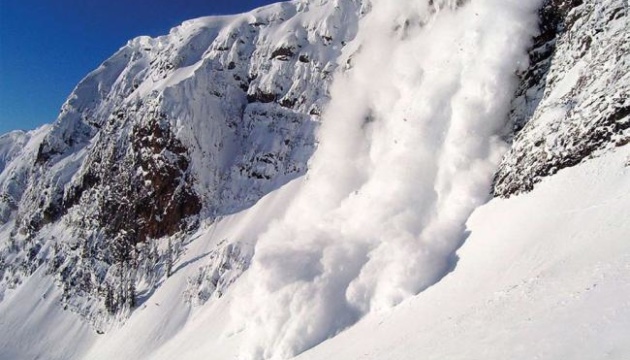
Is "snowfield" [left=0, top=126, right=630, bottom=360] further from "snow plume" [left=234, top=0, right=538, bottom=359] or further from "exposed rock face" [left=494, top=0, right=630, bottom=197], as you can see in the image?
"snow plume" [left=234, top=0, right=538, bottom=359]

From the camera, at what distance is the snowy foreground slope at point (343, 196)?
19312 mm

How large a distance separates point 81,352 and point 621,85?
49.1 metres

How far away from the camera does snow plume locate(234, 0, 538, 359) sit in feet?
85.8

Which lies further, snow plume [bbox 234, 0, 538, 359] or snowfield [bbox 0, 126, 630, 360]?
snow plume [bbox 234, 0, 538, 359]

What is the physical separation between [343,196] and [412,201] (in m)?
9.66

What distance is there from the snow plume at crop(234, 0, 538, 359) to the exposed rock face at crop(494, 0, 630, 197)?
1102 millimetres

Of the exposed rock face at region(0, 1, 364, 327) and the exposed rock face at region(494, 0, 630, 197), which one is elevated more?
the exposed rock face at region(0, 1, 364, 327)

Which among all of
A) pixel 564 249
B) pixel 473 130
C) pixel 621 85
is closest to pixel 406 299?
pixel 564 249

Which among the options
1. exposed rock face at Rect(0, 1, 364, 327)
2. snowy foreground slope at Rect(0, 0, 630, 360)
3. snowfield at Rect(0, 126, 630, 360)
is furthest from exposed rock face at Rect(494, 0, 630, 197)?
exposed rock face at Rect(0, 1, 364, 327)

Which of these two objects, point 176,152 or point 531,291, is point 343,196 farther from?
point 176,152

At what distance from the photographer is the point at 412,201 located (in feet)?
93.2

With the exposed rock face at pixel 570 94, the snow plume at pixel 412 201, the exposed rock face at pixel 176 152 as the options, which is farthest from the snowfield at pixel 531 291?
Result: the exposed rock face at pixel 176 152

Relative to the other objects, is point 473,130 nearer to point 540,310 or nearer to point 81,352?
point 540,310

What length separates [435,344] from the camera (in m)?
17.6
